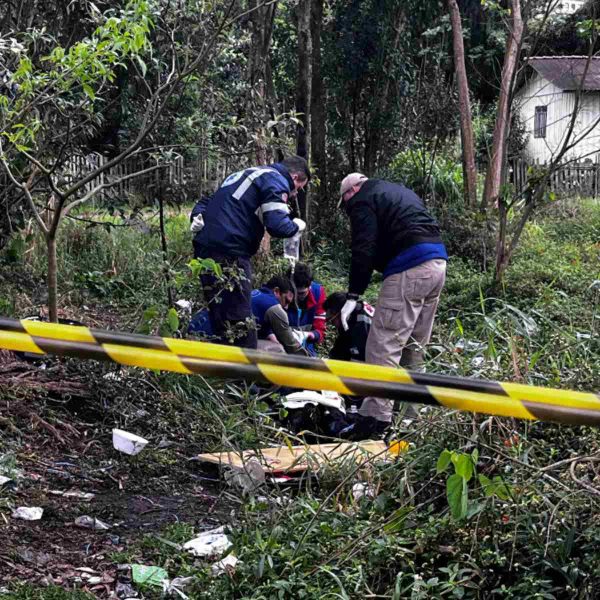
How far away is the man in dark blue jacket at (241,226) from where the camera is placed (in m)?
7.24

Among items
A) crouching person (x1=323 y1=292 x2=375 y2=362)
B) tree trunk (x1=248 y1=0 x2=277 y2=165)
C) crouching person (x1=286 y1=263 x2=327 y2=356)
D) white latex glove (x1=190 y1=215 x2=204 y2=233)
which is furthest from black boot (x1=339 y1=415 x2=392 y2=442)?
tree trunk (x1=248 y1=0 x2=277 y2=165)

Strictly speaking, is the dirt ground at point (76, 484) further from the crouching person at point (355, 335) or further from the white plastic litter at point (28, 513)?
the crouching person at point (355, 335)

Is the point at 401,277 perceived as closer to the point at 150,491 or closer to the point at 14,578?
the point at 150,491

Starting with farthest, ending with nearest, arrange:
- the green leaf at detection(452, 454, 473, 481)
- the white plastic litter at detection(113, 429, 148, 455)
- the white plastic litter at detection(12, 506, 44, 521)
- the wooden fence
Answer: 1. the wooden fence
2. the white plastic litter at detection(113, 429, 148, 455)
3. the white plastic litter at detection(12, 506, 44, 521)
4. the green leaf at detection(452, 454, 473, 481)

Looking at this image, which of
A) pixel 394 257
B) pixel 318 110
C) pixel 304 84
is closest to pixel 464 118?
pixel 318 110

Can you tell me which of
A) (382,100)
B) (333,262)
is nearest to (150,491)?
(333,262)

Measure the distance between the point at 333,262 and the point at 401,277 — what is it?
5246 millimetres

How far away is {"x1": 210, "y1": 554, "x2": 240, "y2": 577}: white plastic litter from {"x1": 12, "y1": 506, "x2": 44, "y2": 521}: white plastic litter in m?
1.06

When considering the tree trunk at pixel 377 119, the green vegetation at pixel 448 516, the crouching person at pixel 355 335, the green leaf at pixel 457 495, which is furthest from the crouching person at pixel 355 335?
the tree trunk at pixel 377 119

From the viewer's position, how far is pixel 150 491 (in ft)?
16.9

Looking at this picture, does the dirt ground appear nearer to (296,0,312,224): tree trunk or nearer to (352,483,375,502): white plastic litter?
(352,483,375,502): white plastic litter

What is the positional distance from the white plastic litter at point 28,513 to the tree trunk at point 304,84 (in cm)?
741

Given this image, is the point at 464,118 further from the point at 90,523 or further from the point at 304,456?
the point at 90,523

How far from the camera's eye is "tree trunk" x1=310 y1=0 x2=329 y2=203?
1355 cm
